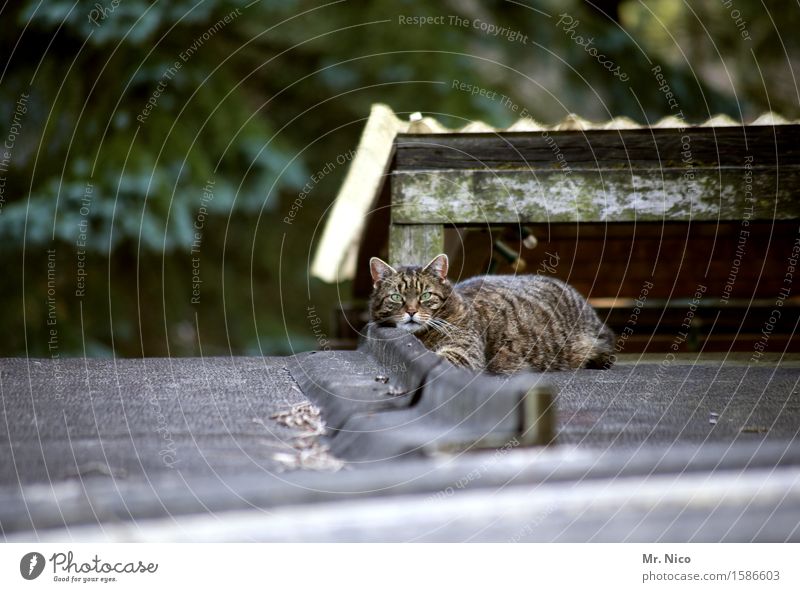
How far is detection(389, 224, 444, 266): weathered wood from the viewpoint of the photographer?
159 inches

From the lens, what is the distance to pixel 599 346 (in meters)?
3.84

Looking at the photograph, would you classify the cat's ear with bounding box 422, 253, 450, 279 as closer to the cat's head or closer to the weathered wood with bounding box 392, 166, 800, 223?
the cat's head

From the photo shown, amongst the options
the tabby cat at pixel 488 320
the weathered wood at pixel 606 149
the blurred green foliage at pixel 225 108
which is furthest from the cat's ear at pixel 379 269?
the blurred green foliage at pixel 225 108

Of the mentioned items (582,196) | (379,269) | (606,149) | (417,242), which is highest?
(606,149)

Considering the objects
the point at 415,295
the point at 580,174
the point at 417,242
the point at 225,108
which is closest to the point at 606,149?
the point at 580,174

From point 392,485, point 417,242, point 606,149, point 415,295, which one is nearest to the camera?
point 392,485

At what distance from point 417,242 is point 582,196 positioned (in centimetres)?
78

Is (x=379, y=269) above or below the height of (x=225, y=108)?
below

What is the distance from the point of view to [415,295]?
142 inches

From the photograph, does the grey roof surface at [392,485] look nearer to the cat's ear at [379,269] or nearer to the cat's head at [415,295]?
the cat's head at [415,295]

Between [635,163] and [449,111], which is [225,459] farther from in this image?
[449,111]

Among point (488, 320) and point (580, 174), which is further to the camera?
point (580, 174)

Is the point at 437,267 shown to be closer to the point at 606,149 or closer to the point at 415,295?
the point at 415,295

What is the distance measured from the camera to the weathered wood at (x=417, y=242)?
13.2 feet
